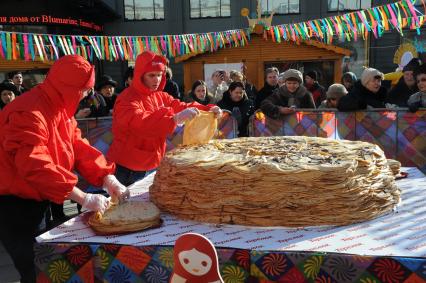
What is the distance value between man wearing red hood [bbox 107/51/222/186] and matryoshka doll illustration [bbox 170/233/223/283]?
1.45 m

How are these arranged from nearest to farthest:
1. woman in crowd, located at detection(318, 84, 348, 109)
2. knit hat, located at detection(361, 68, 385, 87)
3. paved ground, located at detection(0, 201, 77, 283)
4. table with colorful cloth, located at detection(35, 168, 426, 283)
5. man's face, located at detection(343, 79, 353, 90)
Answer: table with colorful cloth, located at detection(35, 168, 426, 283)
paved ground, located at detection(0, 201, 77, 283)
knit hat, located at detection(361, 68, 385, 87)
woman in crowd, located at detection(318, 84, 348, 109)
man's face, located at detection(343, 79, 353, 90)

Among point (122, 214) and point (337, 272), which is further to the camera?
point (122, 214)

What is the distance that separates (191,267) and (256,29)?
1259 cm

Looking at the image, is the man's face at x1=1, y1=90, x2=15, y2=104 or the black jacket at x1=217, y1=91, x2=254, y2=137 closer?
the man's face at x1=1, y1=90, x2=15, y2=104

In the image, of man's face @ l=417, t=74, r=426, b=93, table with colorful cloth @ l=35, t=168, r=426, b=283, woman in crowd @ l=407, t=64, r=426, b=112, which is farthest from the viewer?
man's face @ l=417, t=74, r=426, b=93

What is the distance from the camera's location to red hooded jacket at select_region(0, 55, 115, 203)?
1.79m

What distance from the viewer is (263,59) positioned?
14.2 metres

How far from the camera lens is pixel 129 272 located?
1929 millimetres

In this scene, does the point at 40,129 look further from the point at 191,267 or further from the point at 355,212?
the point at 355,212

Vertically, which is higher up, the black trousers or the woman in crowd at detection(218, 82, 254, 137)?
the woman in crowd at detection(218, 82, 254, 137)

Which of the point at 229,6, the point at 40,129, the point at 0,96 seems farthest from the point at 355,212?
the point at 229,6

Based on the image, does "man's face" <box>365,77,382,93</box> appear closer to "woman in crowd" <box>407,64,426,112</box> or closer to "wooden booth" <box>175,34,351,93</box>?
"woman in crowd" <box>407,64,426,112</box>

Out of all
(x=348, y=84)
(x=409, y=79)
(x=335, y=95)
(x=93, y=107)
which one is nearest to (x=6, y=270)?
(x=93, y=107)

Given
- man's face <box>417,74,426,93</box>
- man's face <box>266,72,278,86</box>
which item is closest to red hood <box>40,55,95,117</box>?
man's face <box>417,74,426,93</box>
